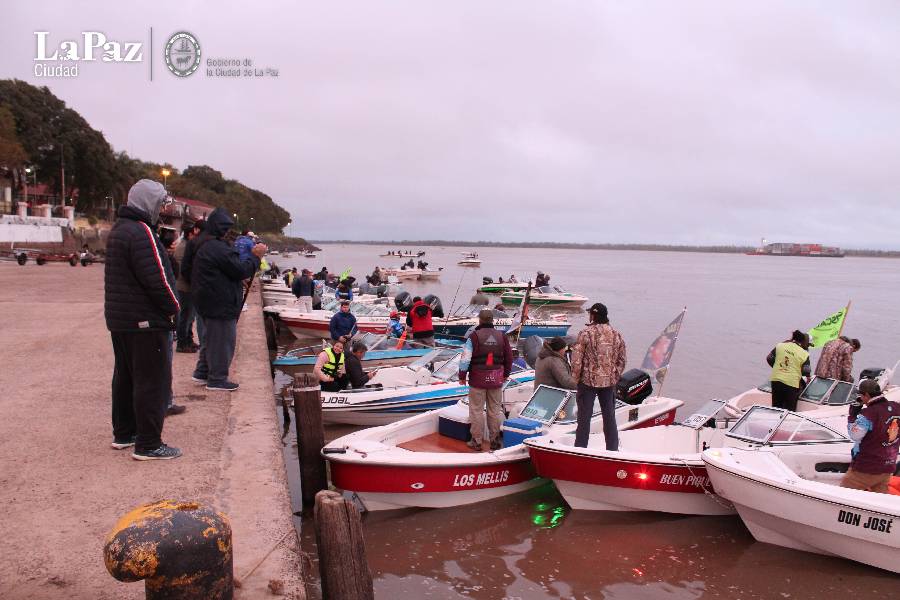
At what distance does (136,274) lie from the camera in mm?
5207

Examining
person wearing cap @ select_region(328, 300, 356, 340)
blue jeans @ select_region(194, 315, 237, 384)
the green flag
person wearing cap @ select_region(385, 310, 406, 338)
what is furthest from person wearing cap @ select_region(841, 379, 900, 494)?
person wearing cap @ select_region(385, 310, 406, 338)

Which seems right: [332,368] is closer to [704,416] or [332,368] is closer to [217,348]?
[217,348]

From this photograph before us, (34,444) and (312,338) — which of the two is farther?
(312,338)

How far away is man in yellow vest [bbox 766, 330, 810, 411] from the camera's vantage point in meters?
11.6

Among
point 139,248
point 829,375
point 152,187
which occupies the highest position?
point 152,187

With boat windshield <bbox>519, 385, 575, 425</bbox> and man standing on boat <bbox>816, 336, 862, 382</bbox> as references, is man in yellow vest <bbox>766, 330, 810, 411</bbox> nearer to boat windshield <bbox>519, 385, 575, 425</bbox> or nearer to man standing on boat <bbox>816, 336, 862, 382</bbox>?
man standing on boat <bbox>816, 336, 862, 382</bbox>

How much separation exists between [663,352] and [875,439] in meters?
4.33

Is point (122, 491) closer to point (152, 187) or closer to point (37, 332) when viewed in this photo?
point (152, 187)

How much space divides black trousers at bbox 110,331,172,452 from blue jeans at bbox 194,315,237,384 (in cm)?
216

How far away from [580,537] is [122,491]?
5305mm

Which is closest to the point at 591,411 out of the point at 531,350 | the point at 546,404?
the point at 546,404

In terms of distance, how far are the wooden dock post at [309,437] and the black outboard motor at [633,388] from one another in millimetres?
5014

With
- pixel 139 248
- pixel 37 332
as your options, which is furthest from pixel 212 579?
pixel 37 332

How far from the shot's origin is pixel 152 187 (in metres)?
5.39
